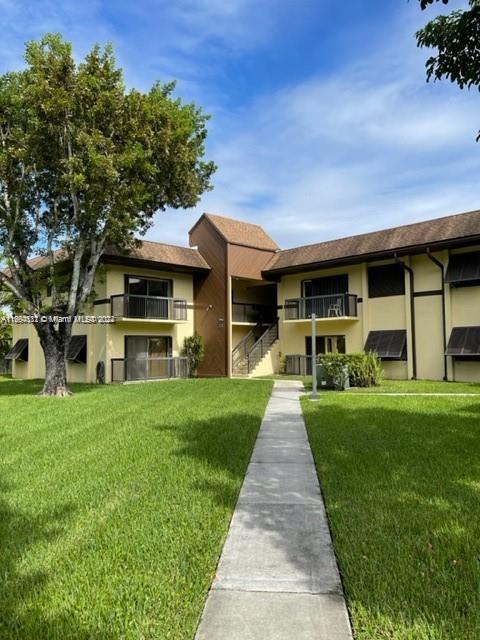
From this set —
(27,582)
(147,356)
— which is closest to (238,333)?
(147,356)

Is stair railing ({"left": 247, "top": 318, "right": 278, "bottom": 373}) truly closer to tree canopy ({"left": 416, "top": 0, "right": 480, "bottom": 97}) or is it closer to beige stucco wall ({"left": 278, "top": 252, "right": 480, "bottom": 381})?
beige stucco wall ({"left": 278, "top": 252, "right": 480, "bottom": 381})

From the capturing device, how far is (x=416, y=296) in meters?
18.8

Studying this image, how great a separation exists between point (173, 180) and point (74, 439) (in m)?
10.5

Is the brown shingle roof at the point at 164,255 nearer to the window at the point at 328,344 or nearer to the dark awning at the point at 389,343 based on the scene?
the window at the point at 328,344

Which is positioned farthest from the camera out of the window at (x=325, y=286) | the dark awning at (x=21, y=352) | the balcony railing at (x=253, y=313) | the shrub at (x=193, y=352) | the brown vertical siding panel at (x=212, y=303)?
the dark awning at (x=21, y=352)

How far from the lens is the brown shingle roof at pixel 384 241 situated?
1762 centimetres

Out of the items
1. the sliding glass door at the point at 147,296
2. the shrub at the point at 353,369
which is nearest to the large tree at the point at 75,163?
the sliding glass door at the point at 147,296

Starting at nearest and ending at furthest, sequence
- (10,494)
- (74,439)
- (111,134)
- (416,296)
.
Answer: (10,494), (74,439), (111,134), (416,296)

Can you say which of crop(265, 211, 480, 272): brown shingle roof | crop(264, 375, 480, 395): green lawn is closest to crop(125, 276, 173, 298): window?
crop(265, 211, 480, 272): brown shingle roof

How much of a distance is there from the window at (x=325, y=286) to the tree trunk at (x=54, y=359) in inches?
459

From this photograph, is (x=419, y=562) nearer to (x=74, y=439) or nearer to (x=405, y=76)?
(x=74, y=439)

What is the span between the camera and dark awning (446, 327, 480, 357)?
54.6ft

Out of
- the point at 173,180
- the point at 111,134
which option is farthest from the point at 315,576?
the point at 173,180

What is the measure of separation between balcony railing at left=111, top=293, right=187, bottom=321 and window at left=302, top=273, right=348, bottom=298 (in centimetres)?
585
